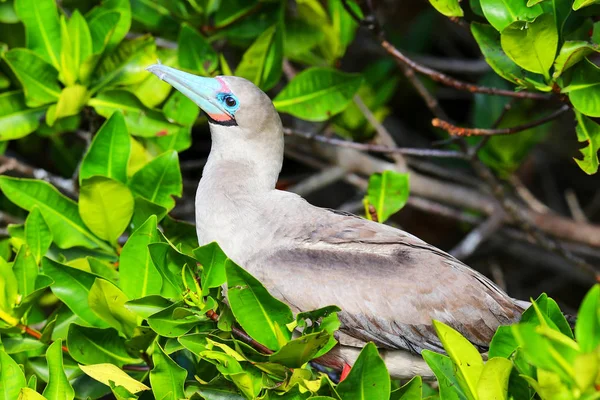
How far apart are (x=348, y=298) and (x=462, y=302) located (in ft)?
1.60

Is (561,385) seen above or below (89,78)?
above

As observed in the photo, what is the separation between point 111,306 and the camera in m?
3.29

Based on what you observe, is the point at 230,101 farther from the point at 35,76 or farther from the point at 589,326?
the point at 589,326

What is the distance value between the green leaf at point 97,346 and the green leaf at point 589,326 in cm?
193

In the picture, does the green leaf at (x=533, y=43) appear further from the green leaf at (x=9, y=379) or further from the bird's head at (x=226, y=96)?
the green leaf at (x=9, y=379)

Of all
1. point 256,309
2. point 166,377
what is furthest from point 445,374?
point 166,377

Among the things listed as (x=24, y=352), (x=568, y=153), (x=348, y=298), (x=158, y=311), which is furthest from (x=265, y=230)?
(x=568, y=153)

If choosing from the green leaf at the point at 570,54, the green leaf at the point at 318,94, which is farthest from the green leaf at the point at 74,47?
the green leaf at the point at 570,54

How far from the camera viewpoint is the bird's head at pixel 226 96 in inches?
155

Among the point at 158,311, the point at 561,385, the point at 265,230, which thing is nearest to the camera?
the point at 561,385

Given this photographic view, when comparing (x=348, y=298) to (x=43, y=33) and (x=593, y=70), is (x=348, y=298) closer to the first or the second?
(x=593, y=70)

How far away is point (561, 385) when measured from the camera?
2.30 meters

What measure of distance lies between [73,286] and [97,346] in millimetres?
274

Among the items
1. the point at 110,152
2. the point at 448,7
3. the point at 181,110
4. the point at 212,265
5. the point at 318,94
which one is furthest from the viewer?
the point at 318,94
